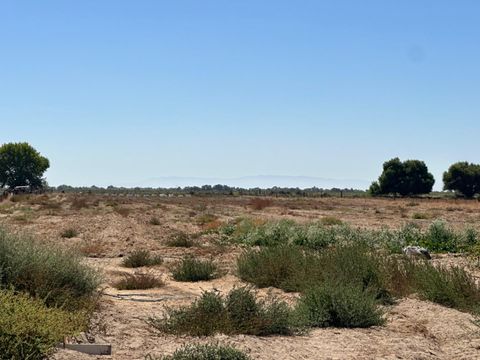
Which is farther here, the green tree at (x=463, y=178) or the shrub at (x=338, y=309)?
the green tree at (x=463, y=178)

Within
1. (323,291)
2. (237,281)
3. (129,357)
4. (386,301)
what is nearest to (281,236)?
(237,281)

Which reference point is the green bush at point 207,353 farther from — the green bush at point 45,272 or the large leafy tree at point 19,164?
the large leafy tree at point 19,164

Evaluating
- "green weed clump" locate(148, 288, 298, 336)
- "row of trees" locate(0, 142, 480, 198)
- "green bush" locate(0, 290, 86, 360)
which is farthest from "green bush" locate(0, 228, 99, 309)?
"row of trees" locate(0, 142, 480, 198)

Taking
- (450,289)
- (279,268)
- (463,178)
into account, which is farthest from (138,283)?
(463,178)

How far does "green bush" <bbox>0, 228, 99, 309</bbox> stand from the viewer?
9672 millimetres

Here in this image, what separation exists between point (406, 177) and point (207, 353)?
99.3m

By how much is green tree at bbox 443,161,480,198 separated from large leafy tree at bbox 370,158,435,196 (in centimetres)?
291

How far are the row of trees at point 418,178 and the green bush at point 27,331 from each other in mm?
99392

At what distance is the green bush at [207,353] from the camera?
24.3 ft

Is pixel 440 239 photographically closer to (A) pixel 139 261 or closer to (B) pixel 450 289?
(A) pixel 139 261

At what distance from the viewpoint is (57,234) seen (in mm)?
28172

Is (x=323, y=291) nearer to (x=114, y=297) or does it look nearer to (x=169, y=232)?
(x=114, y=297)

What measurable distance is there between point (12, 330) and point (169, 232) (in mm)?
23658

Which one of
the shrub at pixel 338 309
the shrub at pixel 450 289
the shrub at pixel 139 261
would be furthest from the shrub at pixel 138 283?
the shrub at pixel 450 289
